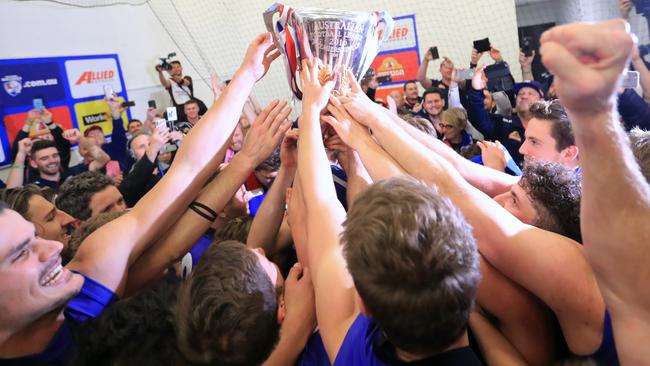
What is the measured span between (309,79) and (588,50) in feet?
3.02

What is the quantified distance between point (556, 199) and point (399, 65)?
6110 millimetres

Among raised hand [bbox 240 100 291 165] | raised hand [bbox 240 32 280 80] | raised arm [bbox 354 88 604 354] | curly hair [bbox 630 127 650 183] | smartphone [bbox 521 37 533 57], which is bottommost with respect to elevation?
raised arm [bbox 354 88 604 354]

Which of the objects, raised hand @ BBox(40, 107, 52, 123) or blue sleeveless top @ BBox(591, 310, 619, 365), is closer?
blue sleeveless top @ BBox(591, 310, 619, 365)

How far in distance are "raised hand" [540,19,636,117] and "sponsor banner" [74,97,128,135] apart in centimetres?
610

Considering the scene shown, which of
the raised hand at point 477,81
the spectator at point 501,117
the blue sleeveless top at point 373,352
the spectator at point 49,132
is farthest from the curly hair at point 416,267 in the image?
the spectator at point 49,132

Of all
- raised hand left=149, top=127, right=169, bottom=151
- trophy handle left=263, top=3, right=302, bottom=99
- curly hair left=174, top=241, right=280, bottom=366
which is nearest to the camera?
curly hair left=174, top=241, right=280, bottom=366

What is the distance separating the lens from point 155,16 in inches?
273

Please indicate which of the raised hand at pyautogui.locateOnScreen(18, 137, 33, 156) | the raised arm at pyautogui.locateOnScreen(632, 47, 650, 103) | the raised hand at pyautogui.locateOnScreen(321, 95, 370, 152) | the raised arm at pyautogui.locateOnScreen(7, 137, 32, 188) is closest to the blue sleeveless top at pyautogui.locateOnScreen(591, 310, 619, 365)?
the raised hand at pyautogui.locateOnScreen(321, 95, 370, 152)

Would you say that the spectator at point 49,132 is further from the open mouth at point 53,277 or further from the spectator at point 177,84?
the open mouth at point 53,277

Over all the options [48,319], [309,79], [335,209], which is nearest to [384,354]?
[335,209]

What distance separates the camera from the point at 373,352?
862mm

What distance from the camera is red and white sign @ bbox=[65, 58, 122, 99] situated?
19.0 feet

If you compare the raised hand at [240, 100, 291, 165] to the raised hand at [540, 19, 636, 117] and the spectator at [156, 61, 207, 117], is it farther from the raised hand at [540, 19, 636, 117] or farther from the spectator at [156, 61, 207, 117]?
the spectator at [156, 61, 207, 117]

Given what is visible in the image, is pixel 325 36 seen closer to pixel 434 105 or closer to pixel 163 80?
pixel 434 105
